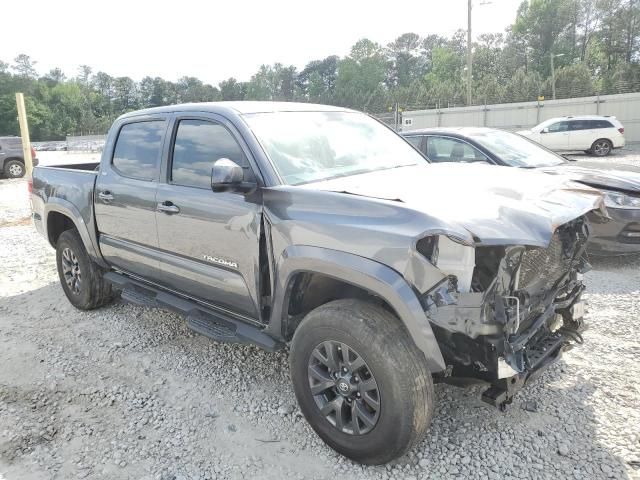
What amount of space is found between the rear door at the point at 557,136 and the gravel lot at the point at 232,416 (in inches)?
696

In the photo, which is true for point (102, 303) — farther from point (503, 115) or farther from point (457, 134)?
point (503, 115)

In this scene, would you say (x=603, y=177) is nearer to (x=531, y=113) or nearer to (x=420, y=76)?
(x=531, y=113)

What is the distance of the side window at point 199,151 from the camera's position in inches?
133

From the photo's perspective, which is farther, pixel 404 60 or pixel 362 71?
pixel 404 60

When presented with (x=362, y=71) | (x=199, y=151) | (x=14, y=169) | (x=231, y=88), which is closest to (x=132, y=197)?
(x=199, y=151)

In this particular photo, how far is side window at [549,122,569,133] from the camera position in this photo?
20.3 m

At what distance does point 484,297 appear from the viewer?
2271mm

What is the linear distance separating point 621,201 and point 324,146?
12.4 ft

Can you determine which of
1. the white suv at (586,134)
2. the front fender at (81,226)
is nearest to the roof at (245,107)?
the front fender at (81,226)

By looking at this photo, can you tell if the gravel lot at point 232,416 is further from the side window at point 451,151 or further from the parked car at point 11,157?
the parked car at point 11,157

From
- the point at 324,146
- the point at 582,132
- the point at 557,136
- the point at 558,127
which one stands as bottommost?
the point at 557,136

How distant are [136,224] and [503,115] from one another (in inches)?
1173

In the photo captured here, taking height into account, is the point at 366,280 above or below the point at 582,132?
below

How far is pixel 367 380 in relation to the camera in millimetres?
2561
